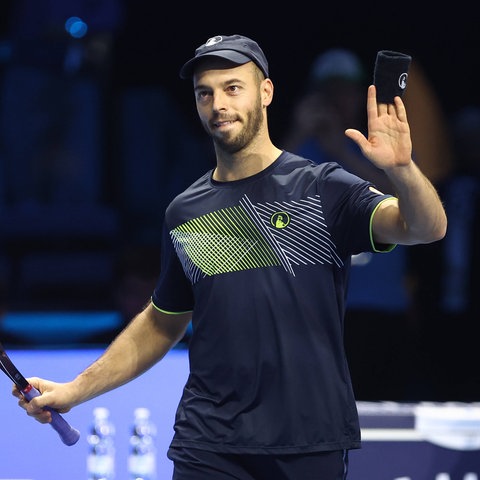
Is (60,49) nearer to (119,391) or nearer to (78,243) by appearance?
(78,243)

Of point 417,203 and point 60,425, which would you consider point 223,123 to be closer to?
point 417,203

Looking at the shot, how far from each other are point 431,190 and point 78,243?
13.2ft

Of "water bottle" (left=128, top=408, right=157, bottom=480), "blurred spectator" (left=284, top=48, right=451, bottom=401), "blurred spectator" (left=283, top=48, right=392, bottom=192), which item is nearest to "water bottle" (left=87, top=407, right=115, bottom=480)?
"water bottle" (left=128, top=408, right=157, bottom=480)

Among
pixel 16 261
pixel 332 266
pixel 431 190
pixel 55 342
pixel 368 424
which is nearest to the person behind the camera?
pixel 431 190

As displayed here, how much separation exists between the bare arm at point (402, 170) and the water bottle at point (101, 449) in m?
1.64

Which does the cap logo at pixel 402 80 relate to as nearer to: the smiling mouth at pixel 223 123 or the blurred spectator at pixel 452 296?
the smiling mouth at pixel 223 123

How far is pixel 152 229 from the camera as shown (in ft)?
23.8

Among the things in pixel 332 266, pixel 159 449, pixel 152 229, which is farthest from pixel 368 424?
pixel 152 229

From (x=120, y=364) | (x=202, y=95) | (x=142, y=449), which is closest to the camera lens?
(x=202, y=95)

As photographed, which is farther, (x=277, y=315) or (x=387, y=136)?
(x=277, y=315)

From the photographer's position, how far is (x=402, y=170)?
3.27 m

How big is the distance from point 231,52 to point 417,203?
0.83m

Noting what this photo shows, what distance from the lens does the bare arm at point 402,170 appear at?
10.7 feet

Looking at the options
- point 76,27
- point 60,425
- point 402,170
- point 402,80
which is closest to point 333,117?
point 76,27
